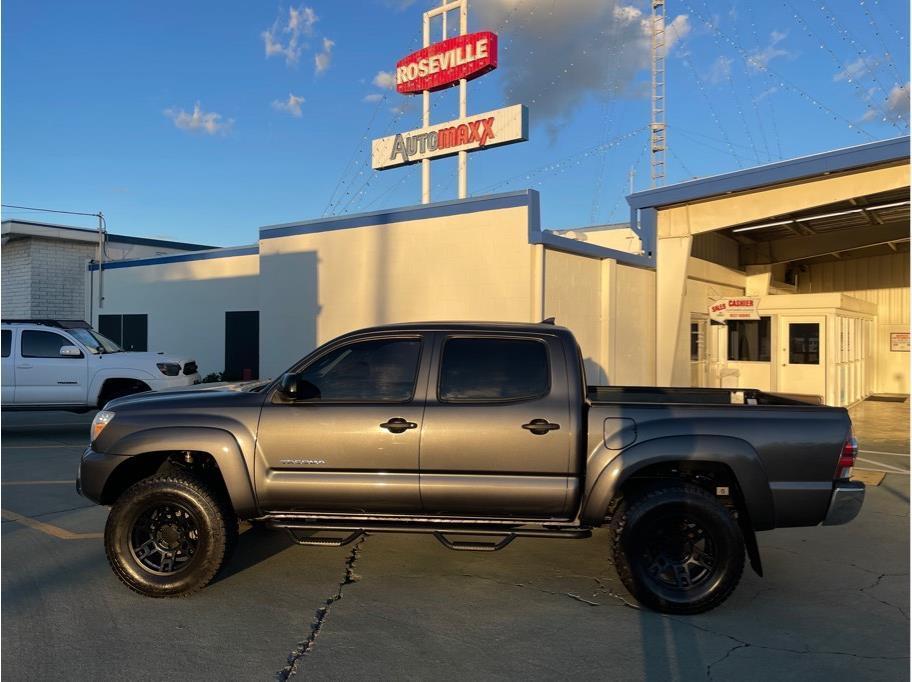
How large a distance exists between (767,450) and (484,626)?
2.23m

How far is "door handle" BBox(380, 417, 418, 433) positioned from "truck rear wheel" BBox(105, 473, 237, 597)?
1352 mm

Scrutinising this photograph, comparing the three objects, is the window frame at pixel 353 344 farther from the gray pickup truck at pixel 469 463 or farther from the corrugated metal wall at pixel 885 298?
the corrugated metal wall at pixel 885 298

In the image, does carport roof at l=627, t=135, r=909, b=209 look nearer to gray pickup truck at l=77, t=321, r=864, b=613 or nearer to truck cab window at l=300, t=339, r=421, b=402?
gray pickup truck at l=77, t=321, r=864, b=613

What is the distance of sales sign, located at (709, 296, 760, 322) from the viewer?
16.0 m

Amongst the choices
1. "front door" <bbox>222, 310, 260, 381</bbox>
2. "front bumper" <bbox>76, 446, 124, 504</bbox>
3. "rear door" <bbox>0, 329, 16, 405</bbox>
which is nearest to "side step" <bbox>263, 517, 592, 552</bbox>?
"front bumper" <bbox>76, 446, 124, 504</bbox>

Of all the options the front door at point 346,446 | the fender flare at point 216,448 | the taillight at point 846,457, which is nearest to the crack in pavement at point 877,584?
the taillight at point 846,457

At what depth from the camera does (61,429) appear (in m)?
13.4

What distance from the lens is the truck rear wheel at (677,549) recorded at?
15.2ft

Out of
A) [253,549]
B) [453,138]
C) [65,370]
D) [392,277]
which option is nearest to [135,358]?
[65,370]

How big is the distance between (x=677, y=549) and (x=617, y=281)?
37.2 feet

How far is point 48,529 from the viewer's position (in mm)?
6508

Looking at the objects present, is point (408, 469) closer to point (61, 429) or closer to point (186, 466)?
point (186, 466)

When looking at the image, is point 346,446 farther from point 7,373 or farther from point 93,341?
point 7,373

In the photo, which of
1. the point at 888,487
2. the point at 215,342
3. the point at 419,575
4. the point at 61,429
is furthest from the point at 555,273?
the point at 215,342
